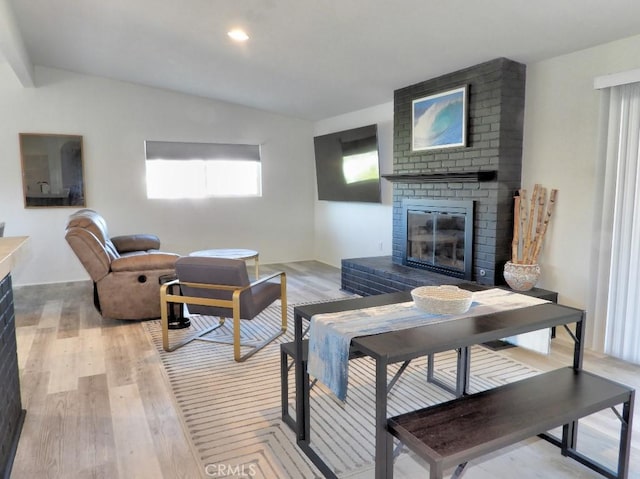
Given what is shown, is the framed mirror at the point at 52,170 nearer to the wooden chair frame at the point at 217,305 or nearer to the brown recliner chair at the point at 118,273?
the brown recliner chair at the point at 118,273

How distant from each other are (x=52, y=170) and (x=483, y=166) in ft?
17.6

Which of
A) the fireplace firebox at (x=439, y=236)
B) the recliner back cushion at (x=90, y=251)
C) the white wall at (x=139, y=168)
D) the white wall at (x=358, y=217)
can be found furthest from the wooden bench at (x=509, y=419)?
the white wall at (x=139, y=168)

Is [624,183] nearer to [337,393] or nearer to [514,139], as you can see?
[514,139]

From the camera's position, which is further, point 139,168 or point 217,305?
point 139,168

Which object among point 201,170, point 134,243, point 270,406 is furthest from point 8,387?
point 201,170

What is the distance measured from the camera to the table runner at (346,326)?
1824mm

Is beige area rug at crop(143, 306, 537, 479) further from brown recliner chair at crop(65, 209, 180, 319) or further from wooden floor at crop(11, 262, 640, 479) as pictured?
brown recliner chair at crop(65, 209, 180, 319)

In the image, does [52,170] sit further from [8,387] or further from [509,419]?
[509,419]

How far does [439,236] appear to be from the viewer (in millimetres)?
A: 4660

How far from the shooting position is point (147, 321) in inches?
170

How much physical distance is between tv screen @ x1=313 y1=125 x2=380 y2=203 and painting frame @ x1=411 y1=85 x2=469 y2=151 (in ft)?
3.13

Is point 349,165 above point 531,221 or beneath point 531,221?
above

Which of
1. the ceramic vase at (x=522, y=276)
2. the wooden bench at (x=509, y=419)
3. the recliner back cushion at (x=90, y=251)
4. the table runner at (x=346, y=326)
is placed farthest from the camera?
the recliner back cushion at (x=90, y=251)

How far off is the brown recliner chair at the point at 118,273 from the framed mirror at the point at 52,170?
224 centimetres
